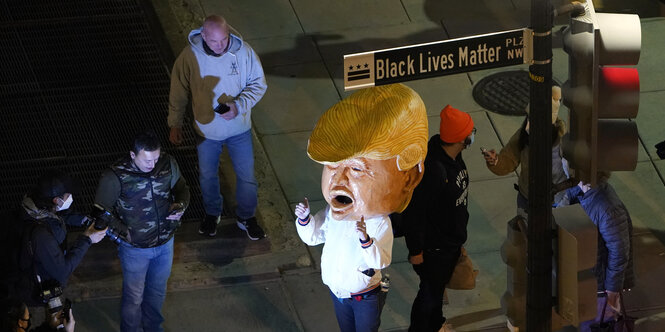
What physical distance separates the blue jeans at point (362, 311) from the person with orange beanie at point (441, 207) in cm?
46

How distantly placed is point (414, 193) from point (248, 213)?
2.55 m

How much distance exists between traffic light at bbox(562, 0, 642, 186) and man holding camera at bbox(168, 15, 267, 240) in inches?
157

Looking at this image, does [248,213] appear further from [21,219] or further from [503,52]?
[503,52]

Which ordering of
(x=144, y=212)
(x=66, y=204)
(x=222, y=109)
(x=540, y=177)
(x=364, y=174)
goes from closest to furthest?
(x=540, y=177) → (x=364, y=174) → (x=66, y=204) → (x=144, y=212) → (x=222, y=109)

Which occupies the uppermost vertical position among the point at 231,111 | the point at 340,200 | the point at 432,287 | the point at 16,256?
the point at 231,111

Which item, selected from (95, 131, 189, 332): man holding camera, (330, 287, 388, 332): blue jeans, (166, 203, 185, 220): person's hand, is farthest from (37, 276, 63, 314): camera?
(330, 287, 388, 332): blue jeans

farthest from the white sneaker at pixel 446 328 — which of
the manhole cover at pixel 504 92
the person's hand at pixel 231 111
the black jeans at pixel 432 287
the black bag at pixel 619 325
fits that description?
the manhole cover at pixel 504 92

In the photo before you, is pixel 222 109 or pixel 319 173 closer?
pixel 222 109

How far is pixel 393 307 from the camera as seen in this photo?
30.9ft

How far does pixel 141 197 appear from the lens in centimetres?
810

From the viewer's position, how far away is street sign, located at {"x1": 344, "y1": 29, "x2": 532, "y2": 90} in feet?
18.6

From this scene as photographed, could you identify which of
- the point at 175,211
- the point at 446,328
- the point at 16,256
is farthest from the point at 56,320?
the point at 446,328

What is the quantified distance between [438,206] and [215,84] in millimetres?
2387

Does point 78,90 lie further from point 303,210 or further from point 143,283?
point 303,210
